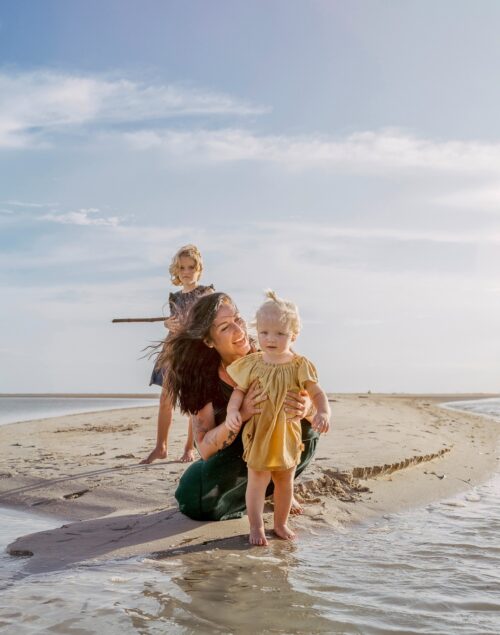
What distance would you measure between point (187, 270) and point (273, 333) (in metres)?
3.40

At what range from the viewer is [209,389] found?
4.48 metres

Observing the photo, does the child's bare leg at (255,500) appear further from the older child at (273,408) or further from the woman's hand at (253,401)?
the woman's hand at (253,401)

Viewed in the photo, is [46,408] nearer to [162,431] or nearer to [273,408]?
[162,431]

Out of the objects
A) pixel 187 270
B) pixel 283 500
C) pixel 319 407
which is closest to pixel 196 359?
pixel 319 407

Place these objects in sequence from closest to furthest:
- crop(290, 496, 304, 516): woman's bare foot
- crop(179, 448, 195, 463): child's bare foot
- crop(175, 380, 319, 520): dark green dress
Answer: crop(175, 380, 319, 520): dark green dress
crop(290, 496, 304, 516): woman's bare foot
crop(179, 448, 195, 463): child's bare foot

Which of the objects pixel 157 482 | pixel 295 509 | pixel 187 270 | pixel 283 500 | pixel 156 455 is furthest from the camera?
pixel 187 270

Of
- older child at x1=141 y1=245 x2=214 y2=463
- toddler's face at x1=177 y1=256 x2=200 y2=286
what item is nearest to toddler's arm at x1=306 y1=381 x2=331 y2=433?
older child at x1=141 y1=245 x2=214 y2=463

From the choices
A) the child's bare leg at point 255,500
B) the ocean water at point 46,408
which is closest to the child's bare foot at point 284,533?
the child's bare leg at point 255,500

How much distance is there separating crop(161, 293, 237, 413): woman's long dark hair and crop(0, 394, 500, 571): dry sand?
844 millimetres

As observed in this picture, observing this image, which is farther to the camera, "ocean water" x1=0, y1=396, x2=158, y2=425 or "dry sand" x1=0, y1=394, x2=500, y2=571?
"ocean water" x1=0, y1=396, x2=158, y2=425

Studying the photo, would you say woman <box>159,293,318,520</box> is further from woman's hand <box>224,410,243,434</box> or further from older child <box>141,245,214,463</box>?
older child <box>141,245,214,463</box>

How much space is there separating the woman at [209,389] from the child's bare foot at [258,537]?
44 cm

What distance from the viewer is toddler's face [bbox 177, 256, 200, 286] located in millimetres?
7387

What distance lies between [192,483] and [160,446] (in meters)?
2.60
